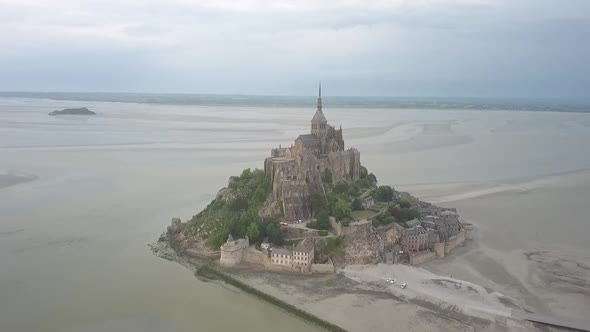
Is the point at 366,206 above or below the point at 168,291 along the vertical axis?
above

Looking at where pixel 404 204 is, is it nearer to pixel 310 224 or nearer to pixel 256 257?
pixel 310 224

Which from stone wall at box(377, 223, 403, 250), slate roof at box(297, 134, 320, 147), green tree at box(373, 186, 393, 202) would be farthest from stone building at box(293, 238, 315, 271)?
slate roof at box(297, 134, 320, 147)

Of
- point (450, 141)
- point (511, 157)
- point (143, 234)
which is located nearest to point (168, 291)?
point (143, 234)

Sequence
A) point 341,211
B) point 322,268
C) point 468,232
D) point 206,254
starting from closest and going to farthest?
point 322,268, point 206,254, point 341,211, point 468,232

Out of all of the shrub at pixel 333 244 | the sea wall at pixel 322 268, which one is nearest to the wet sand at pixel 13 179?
the shrub at pixel 333 244

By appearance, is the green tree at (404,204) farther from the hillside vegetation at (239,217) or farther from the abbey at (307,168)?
the hillside vegetation at (239,217)

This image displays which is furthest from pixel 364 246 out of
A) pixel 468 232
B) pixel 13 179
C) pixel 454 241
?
pixel 13 179

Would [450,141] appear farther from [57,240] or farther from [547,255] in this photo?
[57,240]

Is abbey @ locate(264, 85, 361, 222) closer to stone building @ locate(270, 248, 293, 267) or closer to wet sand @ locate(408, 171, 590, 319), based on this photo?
stone building @ locate(270, 248, 293, 267)
